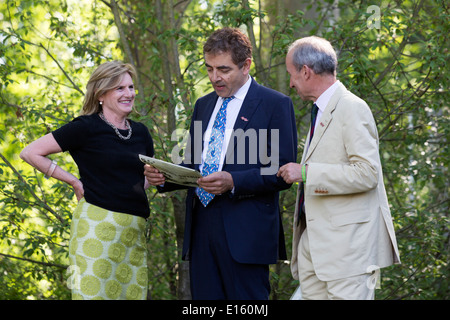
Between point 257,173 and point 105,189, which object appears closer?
point 257,173

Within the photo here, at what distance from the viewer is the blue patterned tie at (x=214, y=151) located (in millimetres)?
4027

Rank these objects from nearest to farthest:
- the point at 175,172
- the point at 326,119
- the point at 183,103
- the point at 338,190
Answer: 1. the point at 338,190
2. the point at 326,119
3. the point at 175,172
4. the point at 183,103

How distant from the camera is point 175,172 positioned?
380cm

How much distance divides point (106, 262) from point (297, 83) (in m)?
1.56

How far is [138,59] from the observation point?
24.3 ft

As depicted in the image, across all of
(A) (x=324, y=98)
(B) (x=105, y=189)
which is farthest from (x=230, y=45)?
(B) (x=105, y=189)

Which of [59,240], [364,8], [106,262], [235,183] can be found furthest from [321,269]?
[59,240]

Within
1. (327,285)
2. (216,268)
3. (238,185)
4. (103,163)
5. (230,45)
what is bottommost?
(327,285)

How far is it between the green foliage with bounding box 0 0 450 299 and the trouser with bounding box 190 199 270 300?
1632mm

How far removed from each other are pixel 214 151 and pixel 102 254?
912 mm

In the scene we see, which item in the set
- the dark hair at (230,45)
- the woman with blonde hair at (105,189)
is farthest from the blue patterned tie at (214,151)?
the woman with blonde hair at (105,189)

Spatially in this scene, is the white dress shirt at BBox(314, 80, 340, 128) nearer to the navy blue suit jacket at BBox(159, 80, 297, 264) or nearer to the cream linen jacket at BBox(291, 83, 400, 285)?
the cream linen jacket at BBox(291, 83, 400, 285)

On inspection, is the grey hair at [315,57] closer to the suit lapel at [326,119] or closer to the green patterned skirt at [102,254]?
the suit lapel at [326,119]

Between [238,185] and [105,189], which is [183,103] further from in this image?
[238,185]
